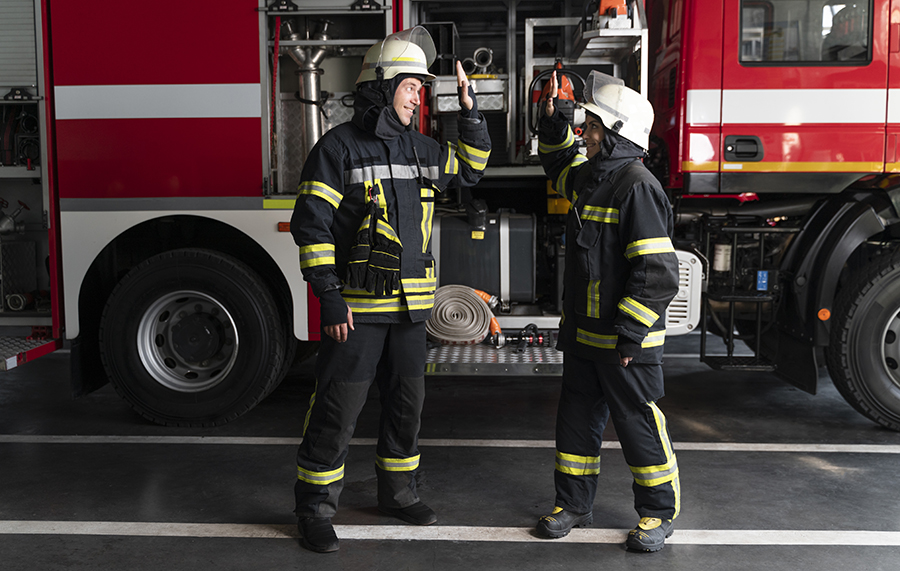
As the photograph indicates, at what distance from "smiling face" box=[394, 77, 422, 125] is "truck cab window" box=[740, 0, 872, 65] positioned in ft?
7.20

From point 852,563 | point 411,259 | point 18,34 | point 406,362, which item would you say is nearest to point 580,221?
point 411,259

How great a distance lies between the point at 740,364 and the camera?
4648 mm

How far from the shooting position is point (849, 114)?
4.18 metres

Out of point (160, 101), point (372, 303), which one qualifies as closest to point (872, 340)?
point (372, 303)

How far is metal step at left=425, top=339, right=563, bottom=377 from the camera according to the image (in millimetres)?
4121

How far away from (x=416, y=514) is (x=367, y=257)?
122 centimetres

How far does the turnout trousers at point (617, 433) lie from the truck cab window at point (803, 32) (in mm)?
2290

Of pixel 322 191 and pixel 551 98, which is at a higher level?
pixel 551 98

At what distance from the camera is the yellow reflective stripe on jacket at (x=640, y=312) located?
9.55ft

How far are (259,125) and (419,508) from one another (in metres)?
2.49

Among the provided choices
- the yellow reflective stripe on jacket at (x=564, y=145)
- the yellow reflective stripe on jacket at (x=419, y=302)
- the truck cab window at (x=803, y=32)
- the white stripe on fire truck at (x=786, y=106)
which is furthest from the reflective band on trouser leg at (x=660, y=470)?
the truck cab window at (x=803, y=32)

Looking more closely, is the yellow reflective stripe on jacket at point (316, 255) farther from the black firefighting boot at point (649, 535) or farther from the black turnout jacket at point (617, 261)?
the black firefighting boot at point (649, 535)

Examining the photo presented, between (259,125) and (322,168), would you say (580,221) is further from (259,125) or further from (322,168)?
(259,125)

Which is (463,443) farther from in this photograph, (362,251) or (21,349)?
(21,349)
